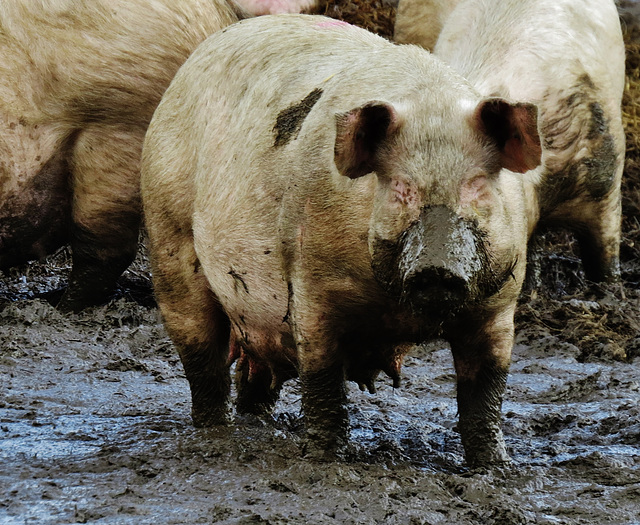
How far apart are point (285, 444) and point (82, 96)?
257 cm

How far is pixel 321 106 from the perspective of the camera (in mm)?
3984

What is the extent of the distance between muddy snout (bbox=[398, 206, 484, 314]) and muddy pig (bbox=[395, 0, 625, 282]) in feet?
7.02

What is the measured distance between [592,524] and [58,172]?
3.79 meters

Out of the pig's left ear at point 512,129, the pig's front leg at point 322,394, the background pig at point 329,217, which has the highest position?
the pig's left ear at point 512,129

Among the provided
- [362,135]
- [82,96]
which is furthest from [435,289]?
[82,96]

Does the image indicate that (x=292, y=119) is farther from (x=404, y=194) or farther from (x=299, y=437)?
(x=299, y=437)

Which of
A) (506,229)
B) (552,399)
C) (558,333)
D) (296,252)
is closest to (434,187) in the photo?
(506,229)

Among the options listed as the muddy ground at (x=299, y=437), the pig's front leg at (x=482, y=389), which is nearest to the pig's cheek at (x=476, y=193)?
the pig's front leg at (x=482, y=389)

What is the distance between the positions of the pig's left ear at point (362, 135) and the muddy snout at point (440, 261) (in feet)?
0.94

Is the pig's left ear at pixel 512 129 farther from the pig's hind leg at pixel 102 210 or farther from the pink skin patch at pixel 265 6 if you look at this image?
the pink skin patch at pixel 265 6

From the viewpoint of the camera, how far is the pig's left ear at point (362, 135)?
3.51 meters

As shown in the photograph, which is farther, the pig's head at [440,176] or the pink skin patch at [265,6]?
the pink skin patch at [265,6]

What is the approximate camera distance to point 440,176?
3438 mm

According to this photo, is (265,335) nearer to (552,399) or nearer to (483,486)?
(483,486)
